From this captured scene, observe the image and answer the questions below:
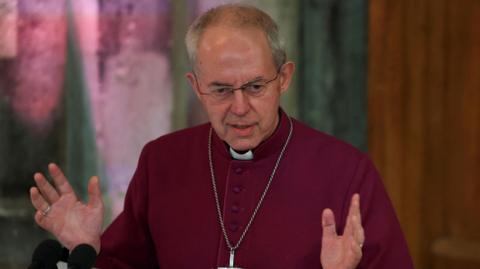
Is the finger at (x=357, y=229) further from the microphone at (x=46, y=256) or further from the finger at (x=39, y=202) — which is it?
the finger at (x=39, y=202)

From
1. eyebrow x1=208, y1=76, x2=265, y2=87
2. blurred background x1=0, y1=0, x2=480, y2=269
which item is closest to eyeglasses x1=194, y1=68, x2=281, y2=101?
eyebrow x1=208, y1=76, x2=265, y2=87

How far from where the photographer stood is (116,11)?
4508mm

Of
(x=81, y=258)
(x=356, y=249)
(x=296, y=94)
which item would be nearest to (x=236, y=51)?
(x=356, y=249)

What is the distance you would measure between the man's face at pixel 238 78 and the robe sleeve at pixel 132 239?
44 centimetres

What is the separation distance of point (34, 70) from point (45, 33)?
205mm

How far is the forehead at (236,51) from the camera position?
2.60m

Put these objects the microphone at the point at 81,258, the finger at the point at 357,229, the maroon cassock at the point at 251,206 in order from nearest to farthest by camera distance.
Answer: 1. the microphone at the point at 81,258
2. the finger at the point at 357,229
3. the maroon cassock at the point at 251,206

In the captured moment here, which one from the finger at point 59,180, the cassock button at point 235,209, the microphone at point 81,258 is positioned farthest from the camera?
the cassock button at point 235,209

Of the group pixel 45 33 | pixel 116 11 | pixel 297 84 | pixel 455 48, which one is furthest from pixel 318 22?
pixel 45 33

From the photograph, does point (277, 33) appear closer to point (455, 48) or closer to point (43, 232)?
point (455, 48)

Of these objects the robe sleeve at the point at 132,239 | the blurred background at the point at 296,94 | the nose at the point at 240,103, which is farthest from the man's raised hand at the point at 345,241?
the blurred background at the point at 296,94

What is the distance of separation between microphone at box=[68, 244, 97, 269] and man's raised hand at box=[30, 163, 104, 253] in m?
0.45

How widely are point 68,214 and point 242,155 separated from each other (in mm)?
649

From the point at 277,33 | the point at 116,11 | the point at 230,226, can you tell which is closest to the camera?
the point at 277,33
